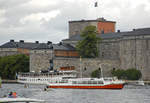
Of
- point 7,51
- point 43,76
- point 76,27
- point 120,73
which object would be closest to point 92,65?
point 120,73

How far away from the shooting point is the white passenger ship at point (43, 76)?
128175mm

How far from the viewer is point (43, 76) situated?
13325 centimetres

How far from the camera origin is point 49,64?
140m

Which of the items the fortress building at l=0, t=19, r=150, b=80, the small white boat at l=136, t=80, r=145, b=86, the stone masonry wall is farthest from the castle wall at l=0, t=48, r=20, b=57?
the small white boat at l=136, t=80, r=145, b=86

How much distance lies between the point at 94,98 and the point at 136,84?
35870 mm

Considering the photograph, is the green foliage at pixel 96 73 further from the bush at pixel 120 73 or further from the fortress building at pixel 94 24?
the fortress building at pixel 94 24

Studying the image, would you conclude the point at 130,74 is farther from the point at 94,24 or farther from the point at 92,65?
the point at 94,24

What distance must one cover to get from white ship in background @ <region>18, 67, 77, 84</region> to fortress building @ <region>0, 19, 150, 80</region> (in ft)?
11.2

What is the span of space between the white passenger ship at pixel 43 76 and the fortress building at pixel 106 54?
362cm

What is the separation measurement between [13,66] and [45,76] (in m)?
15.0

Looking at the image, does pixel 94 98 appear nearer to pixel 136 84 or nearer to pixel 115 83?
pixel 115 83

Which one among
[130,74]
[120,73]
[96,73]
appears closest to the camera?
[130,74]

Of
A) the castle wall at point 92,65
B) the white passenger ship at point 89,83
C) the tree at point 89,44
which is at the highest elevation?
the tree at point 89,44

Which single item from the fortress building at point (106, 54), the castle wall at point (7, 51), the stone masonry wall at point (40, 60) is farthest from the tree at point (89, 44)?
the castle wall at point (7, 51)
